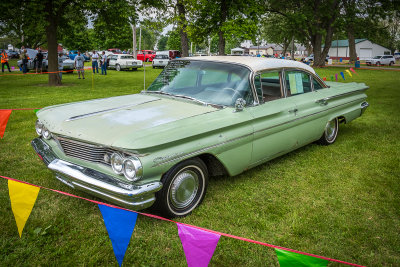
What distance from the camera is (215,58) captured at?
14.5ft

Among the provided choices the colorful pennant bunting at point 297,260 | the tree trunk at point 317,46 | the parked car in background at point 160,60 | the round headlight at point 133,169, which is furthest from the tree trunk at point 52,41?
the tree trunk at point 317,46

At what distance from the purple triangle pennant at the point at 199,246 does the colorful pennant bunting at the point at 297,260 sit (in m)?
0.43

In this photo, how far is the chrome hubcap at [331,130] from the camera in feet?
18.2

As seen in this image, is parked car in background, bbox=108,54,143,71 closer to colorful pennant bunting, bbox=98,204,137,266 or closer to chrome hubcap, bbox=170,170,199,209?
chrome hubcap, bbox=170,170,199,209

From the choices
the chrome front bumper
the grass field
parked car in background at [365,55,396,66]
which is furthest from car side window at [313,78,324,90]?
parked car in background at [365,55,396,66]

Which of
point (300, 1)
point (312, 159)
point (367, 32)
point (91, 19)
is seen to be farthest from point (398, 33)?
point (312, 159)

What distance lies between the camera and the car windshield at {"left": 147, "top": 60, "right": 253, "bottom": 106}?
3879 millimetres

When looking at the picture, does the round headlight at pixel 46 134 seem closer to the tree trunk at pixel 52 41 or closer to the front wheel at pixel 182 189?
the front wheel at pixel 182 189

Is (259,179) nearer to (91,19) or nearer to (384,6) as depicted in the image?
(91,19)

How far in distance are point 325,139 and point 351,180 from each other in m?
1.37

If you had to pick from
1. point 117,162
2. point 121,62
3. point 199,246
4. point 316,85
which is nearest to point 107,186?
point 117,162

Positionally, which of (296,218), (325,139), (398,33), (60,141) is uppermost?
(398,33)

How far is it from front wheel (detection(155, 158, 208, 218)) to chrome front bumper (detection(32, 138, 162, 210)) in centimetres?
18

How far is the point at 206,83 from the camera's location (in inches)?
163
